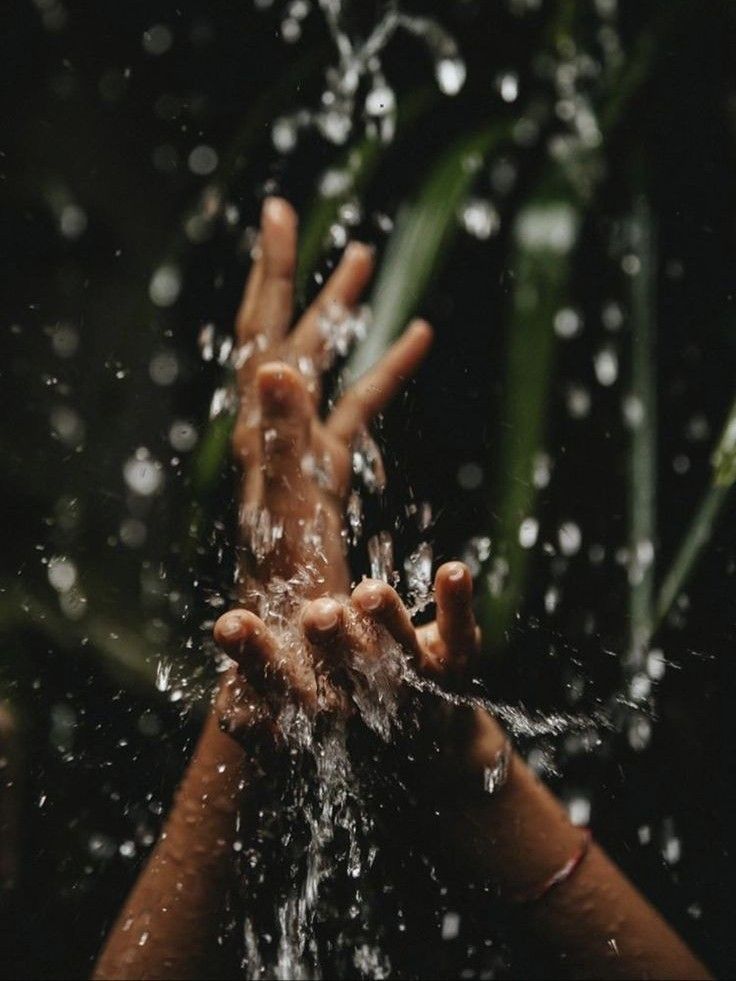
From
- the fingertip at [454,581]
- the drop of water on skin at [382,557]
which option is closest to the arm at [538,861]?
the fingertip at [454,581]

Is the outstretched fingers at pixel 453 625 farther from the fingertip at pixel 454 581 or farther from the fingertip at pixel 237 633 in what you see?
the fingertip at pixel 237 633

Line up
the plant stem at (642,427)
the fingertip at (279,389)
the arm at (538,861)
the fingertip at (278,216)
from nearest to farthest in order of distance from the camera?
1. the arm at (538,861)
2. the fingertip at (279,389)
3. the plant stem at (642,427)
4. the fingertip at (278,216)

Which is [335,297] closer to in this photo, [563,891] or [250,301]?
Result: [250,301]

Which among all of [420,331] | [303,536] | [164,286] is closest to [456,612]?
[303,536]

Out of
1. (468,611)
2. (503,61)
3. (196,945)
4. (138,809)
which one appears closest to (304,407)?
(468,611)

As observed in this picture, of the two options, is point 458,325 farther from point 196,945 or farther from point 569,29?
point 196,945

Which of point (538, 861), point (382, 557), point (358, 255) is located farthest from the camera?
point (358, 255)

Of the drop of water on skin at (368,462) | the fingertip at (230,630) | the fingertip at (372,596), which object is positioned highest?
the fingertip at (230,630)

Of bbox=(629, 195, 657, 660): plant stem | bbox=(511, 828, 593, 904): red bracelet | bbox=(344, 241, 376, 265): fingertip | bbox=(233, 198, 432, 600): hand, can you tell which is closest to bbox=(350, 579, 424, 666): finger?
bbox=(233, 198, 432, 600): hand
